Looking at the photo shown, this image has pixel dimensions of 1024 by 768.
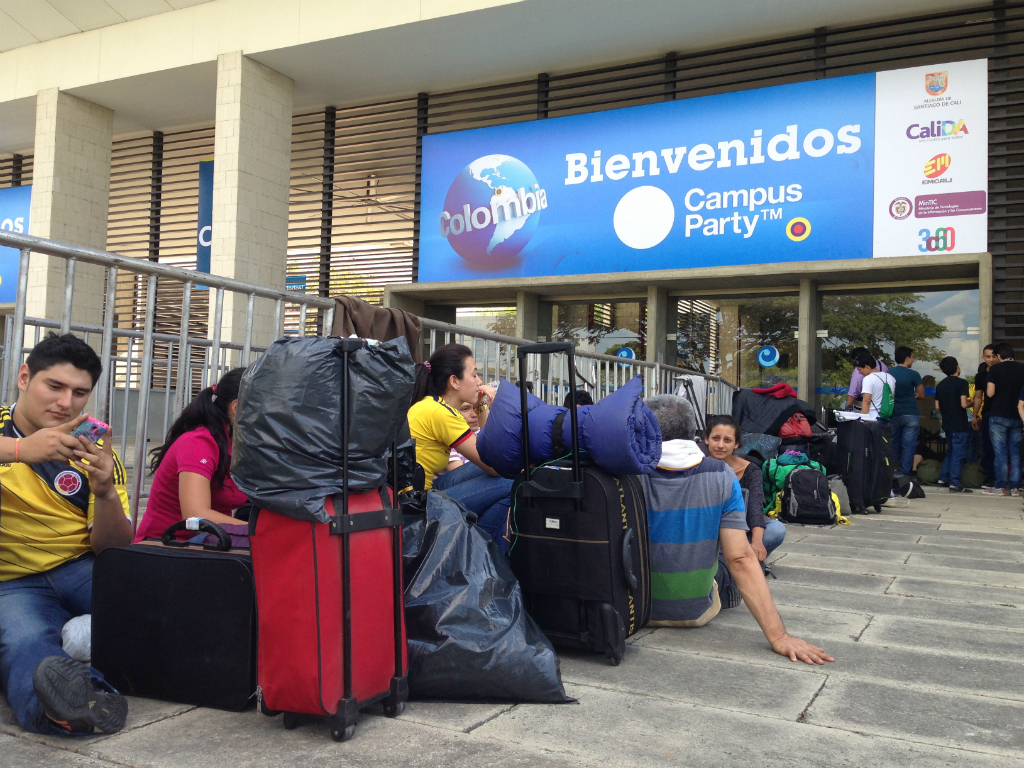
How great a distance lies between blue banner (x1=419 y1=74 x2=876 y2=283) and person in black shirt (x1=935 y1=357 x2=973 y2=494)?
172cm

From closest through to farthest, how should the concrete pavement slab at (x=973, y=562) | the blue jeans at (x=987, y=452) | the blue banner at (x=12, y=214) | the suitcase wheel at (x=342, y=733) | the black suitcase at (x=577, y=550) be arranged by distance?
the suitcase wheel at (x=342, y=733), the black suitcase at (x=577, y=550), the concrete pavement slab at (x=973, y=562), the blue jeans at (x=987, y=452), the blue banner at (x=12, y=214)

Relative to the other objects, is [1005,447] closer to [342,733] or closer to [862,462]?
[862,462]

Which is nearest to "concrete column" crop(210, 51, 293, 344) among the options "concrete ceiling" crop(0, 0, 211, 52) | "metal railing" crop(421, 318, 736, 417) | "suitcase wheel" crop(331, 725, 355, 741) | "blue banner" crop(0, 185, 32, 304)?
"concrete ceiling" crop(0, 0, 211, 52)

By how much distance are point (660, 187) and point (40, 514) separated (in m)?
8.98

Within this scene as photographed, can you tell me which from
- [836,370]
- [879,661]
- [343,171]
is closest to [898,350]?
[836,370]

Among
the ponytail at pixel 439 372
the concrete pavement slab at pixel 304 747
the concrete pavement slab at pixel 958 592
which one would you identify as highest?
the ponytail at pixel 439 372

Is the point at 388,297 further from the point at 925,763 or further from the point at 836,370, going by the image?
the point at 925,763

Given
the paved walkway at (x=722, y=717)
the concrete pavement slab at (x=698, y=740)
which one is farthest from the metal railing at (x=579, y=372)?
the concrete pavement slab at (x=698, y=740)

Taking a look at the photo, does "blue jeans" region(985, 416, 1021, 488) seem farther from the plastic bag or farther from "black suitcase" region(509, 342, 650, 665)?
the plastic bag

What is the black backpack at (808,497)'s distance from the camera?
7145 mm

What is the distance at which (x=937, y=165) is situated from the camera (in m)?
9.36

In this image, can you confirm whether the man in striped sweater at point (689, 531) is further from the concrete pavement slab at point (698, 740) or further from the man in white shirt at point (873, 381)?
the man in white shirt at point (873, 381)

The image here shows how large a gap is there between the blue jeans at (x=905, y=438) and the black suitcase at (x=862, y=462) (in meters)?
1.89

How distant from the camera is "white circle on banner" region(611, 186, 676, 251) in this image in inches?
418
